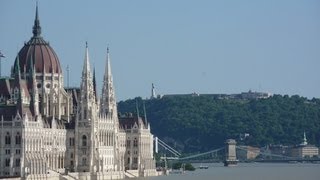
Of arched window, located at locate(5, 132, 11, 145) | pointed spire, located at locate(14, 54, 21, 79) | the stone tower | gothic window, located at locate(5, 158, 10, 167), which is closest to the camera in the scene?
gothic window, located at locate(5, 158, 10, 167)

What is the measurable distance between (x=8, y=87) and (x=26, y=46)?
30.0 ft

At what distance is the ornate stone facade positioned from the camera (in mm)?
139625

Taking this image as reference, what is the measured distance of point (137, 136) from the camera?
17275 centimetres

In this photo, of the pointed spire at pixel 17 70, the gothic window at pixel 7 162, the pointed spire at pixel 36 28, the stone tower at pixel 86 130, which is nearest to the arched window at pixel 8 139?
the gothic window at pixel 7 162

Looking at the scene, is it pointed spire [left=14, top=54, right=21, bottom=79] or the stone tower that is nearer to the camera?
pointed spire [left=14, top=54, right=21, bottom=79]

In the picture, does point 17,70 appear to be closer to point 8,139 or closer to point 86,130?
point 86,130

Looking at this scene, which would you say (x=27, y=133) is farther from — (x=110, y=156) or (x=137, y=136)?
(x=137, y=136)

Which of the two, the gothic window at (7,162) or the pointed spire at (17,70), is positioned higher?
the pointed spire at (17,70)

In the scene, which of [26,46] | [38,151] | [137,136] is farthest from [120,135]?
[38,151]

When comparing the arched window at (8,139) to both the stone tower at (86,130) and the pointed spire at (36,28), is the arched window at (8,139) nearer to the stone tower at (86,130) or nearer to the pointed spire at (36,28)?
the stone tower at (86,130)

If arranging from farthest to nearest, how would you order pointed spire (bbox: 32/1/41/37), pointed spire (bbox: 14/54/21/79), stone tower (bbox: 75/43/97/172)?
pointed spire (bbox: 32/1/41/37)
stone tower (bbox: 75/43/97/172)
pointed spire (bbox: 14/54/21/79)

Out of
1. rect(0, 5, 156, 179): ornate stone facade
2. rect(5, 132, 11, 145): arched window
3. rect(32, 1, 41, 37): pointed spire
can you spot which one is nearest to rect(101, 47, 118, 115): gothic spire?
rect(0, 5, 156, 179): ornate stone facade

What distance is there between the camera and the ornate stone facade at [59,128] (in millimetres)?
139625

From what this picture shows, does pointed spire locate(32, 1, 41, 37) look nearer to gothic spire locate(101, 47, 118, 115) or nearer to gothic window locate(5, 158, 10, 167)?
gothic spire locate(101, 47, 118, 115)
